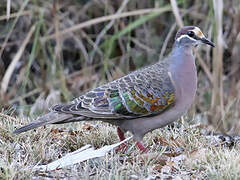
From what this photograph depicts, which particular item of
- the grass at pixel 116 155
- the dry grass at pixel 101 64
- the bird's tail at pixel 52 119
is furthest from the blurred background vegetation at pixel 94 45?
the bird's tail at pixel 52 119

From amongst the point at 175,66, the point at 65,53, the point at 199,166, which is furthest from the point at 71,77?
the point at 199,166

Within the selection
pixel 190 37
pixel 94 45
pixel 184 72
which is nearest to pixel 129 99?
pixel 184 72

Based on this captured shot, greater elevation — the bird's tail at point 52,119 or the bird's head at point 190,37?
the bird's head at point 190,37

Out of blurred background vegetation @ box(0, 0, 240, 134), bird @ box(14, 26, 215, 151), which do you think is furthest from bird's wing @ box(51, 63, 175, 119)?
blurred background vegetation @ box(0, 0, 240, 134)

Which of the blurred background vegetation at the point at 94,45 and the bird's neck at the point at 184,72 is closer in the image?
the bird's neck at the point at 184,72

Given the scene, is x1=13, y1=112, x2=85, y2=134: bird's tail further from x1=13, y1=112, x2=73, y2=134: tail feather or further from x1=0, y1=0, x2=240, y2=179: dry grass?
x1=0, y1=0, x2=240, y2=179: dry grass

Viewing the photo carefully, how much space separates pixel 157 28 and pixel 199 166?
530 centimetres

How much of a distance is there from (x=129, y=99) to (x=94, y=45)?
3947 millimetres

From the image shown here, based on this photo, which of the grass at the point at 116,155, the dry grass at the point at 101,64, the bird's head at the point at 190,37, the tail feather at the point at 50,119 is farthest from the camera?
the bird's head at the point at 190,37

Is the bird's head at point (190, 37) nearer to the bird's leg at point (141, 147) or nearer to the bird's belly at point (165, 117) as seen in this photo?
the bird's belly at point (165, 117)

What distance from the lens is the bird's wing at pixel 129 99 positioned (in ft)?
14.4

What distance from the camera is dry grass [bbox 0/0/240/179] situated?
4.36 meters

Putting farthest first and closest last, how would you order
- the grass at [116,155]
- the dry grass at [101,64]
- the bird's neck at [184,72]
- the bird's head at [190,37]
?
the bird's head at [190,37] → the bird's neck at [184,72] → the dry grass at [101,64] → the grass at [116,155]

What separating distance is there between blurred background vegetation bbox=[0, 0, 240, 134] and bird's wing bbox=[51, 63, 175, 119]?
2962 mm
